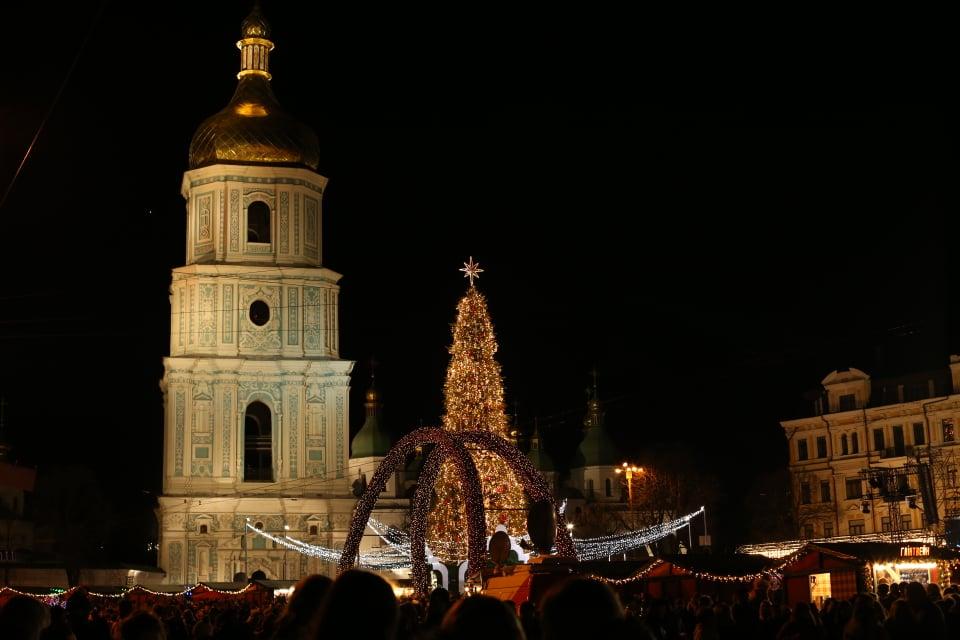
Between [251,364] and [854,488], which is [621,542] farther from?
[854,488]

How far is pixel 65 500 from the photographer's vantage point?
78938 millimetres

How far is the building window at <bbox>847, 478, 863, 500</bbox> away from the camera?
67125 mm

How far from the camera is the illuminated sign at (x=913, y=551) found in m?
30.0

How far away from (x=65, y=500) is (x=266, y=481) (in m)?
23.6

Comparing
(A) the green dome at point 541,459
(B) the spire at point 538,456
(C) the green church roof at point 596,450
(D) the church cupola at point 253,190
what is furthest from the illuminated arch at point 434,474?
(C) the green church roof at point 596,450

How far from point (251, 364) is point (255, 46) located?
14728mm

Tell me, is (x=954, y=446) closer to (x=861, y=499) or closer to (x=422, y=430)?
(x=861, y=499)

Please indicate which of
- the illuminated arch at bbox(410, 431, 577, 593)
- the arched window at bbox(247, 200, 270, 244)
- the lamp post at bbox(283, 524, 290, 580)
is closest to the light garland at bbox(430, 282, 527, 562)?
the illuminated arch at bbox(410, 431, 577, 593)

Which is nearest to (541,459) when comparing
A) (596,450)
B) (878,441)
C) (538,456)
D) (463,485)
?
(538,456)

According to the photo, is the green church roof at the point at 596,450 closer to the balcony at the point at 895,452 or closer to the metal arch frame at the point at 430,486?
the balcony at the point at 895,452

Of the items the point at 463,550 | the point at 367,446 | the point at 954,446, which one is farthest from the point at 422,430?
the point at 367,446

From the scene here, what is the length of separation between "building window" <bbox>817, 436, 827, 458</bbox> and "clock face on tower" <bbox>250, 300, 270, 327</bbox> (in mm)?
27031

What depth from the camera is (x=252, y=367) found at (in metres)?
60.0

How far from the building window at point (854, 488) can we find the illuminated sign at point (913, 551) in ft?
121
